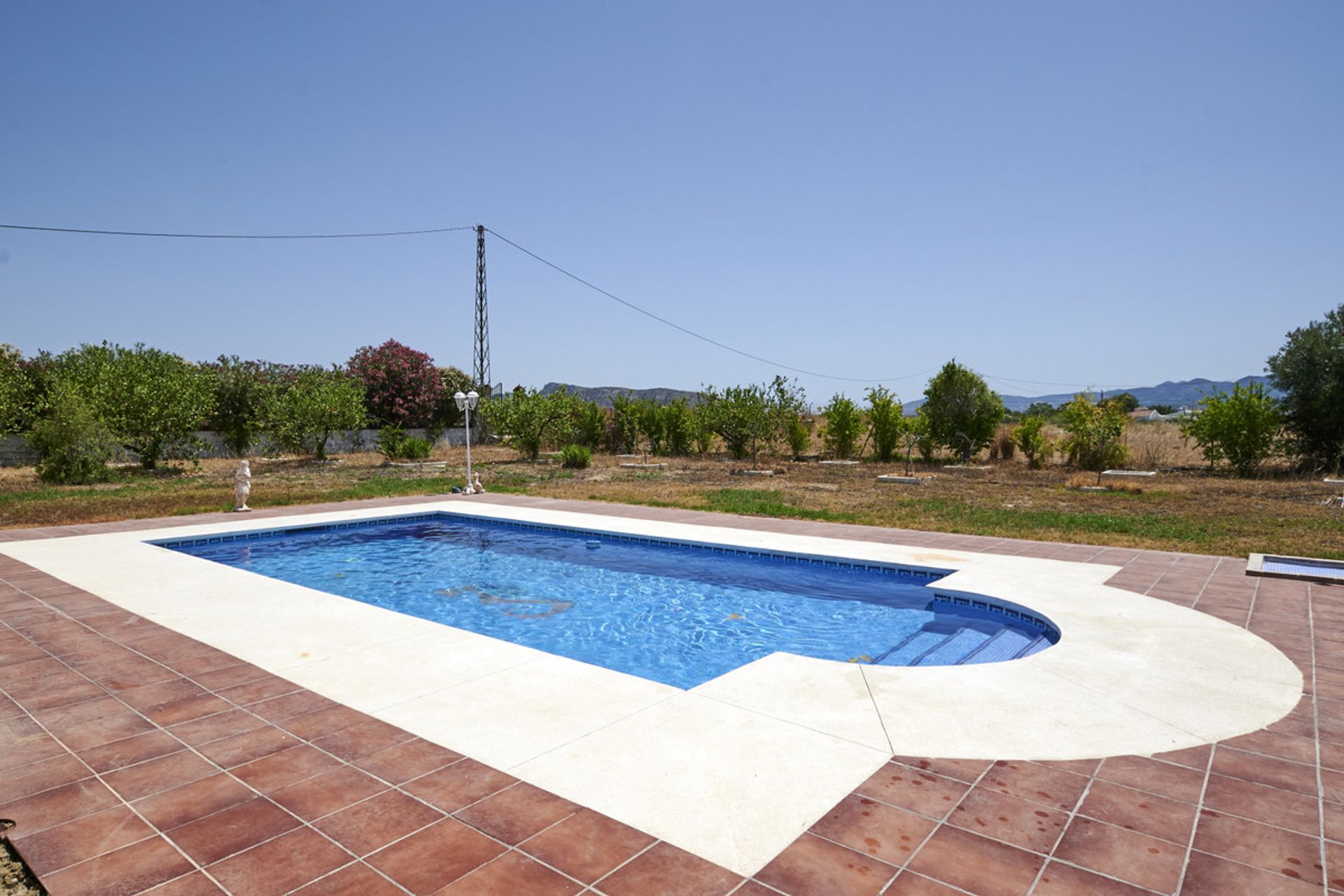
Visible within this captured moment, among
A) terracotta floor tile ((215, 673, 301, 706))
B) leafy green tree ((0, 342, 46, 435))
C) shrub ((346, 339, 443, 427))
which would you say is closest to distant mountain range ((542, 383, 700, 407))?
shrub ((346, 339, 443, 427))

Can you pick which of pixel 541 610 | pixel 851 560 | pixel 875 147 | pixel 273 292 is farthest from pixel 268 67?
pixel 851 560

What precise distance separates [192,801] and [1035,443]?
2124cm

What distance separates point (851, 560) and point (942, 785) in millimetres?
5057

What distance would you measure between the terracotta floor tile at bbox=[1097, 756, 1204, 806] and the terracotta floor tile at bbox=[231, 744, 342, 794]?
341 centimetres

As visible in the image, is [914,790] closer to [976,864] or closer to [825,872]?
[976,864]

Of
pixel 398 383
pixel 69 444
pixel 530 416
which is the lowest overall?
pixel 69 444

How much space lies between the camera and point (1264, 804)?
2783 mm

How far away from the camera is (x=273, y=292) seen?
2241 centimetres

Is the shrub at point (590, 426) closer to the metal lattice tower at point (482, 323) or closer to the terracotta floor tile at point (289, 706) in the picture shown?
the metal lattice tower at point (482, 323)

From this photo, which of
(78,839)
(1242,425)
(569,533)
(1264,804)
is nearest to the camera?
(78,839)

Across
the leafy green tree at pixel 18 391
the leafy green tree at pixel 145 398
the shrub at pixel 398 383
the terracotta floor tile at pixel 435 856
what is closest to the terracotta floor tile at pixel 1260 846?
the terracotta floor tile at pixel 435 856

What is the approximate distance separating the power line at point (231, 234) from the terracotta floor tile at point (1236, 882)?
23.8 m

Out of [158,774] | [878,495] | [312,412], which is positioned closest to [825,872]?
[158,774]

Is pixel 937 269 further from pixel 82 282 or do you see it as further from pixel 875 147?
pixel 82 282
